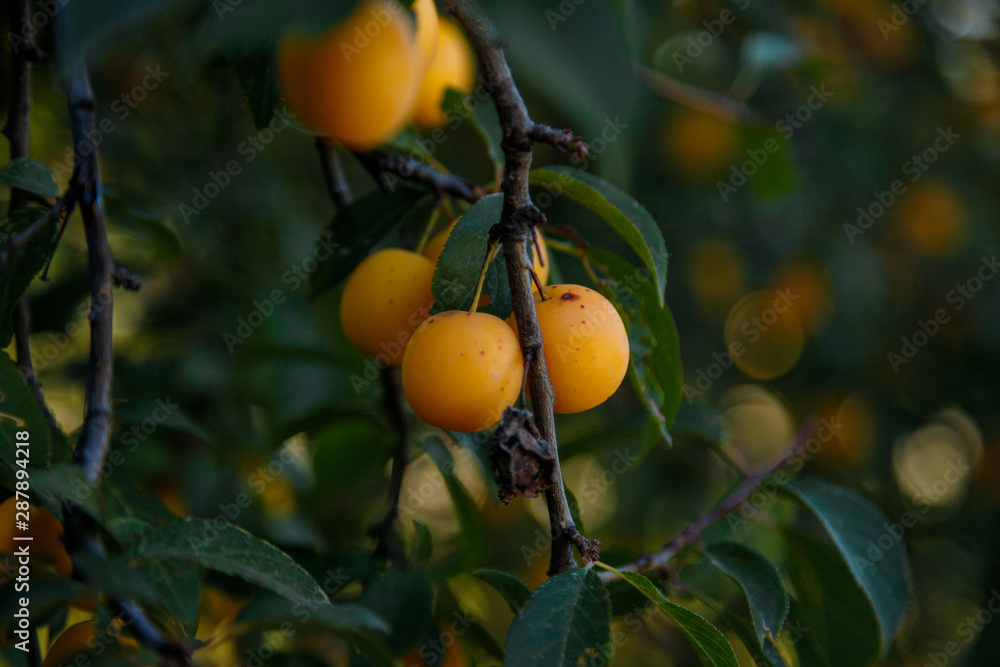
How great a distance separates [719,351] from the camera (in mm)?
2271

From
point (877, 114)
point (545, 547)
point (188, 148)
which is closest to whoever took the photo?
point (188, 148)

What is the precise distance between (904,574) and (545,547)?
1.02 metres

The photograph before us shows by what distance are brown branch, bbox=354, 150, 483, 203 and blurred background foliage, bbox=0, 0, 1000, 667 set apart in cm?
11

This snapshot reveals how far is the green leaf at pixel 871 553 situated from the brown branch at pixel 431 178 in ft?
1.76

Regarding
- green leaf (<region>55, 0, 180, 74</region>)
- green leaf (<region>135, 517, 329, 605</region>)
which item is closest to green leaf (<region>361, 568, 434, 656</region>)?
green leaf (<region>135, 517, 329, 605</region>)

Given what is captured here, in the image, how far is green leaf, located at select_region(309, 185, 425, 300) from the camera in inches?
32.9

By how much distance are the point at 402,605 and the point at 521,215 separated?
0.53 meters

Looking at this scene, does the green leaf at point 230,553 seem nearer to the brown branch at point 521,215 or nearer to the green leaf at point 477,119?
the brown branch at point 521,215

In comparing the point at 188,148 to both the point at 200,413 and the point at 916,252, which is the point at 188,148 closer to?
the point at 200,413

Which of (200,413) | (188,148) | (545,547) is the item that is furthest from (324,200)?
(545,547)

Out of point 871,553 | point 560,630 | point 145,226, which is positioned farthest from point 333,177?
point 871,553

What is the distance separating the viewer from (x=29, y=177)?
0.71 metres

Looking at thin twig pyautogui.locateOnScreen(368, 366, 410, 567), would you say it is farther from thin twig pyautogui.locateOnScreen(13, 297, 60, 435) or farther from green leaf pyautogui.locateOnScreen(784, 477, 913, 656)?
green leaf pyautogui.locateOnScreen(784, 477, 913, 656)

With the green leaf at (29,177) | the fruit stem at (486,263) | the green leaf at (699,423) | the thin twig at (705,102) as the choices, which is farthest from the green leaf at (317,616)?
the thin twig at (705,102)
